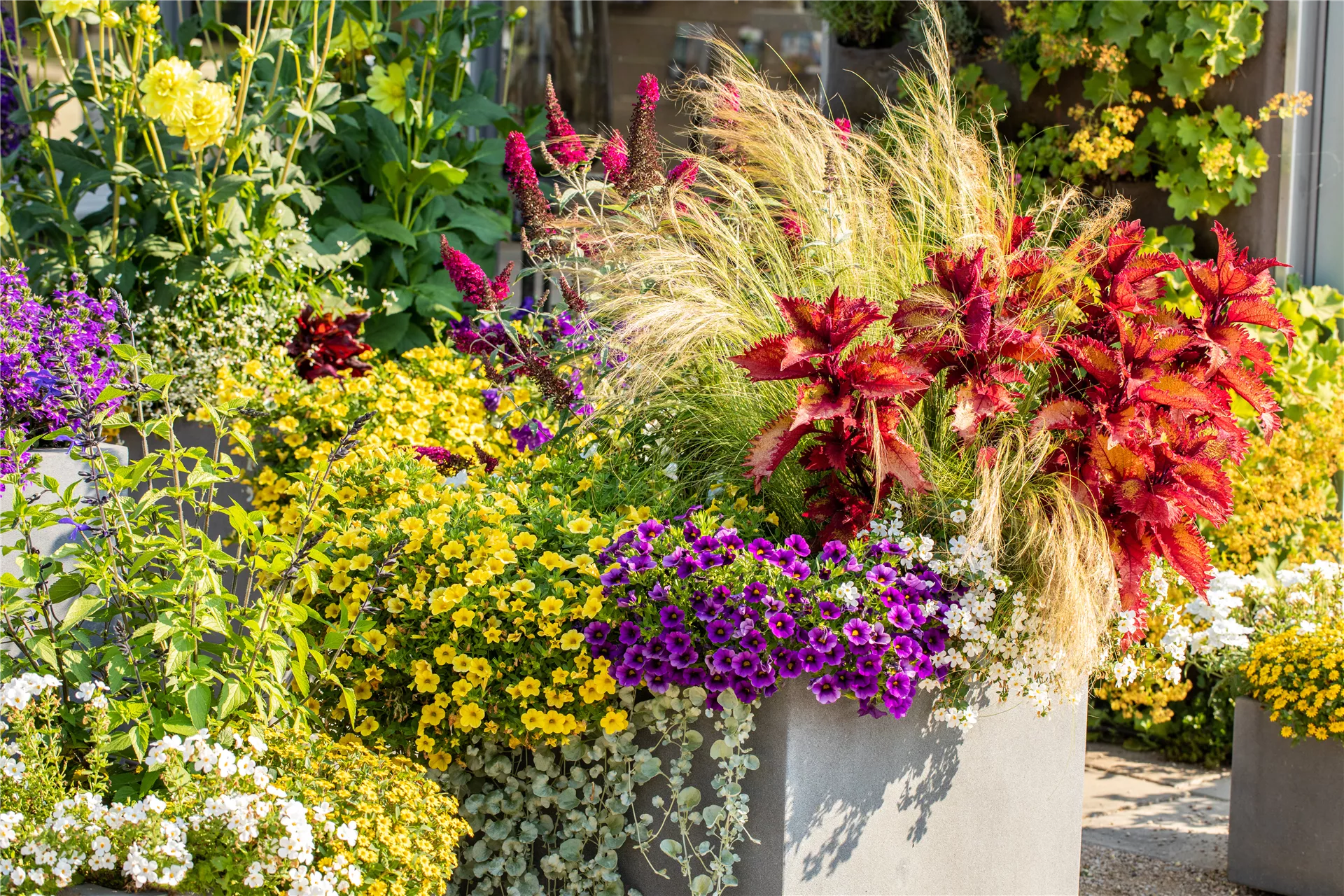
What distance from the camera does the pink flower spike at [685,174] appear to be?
2457 millimetres

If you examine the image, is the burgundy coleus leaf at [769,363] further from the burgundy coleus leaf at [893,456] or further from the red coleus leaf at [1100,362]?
the red coleus leaf at [1100,362]

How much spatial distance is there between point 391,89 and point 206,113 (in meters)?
0.97

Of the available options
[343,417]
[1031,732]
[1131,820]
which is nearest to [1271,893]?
[1131,820]

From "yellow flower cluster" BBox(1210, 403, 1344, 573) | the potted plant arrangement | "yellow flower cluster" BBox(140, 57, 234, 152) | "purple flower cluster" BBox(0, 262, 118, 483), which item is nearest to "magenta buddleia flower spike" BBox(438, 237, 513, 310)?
the potted plant arrangement

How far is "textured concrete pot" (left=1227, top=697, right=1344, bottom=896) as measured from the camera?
2.49 metres

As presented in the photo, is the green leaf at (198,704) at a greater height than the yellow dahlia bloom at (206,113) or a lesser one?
lesser

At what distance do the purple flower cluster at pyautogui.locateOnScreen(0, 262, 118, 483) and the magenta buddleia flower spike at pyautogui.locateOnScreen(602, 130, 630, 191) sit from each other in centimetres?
108

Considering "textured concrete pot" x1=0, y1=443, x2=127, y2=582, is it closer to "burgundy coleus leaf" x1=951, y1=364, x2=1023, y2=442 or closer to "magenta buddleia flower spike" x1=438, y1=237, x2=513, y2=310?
"magenta buddleia flower spike" x1=438, y1=237, x2=513, y2=310

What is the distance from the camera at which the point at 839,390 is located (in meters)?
1.94

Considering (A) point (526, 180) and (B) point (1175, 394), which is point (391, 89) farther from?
(B) point (1175, 394)

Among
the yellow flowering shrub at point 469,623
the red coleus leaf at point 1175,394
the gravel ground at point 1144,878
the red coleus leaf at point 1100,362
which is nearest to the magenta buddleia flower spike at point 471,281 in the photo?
the yellow flowering shrub at point 469,623

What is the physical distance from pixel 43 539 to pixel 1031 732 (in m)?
1.94

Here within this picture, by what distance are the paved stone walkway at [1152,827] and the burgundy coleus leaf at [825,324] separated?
1424mm

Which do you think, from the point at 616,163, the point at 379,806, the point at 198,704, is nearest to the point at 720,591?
the point at 379,806
